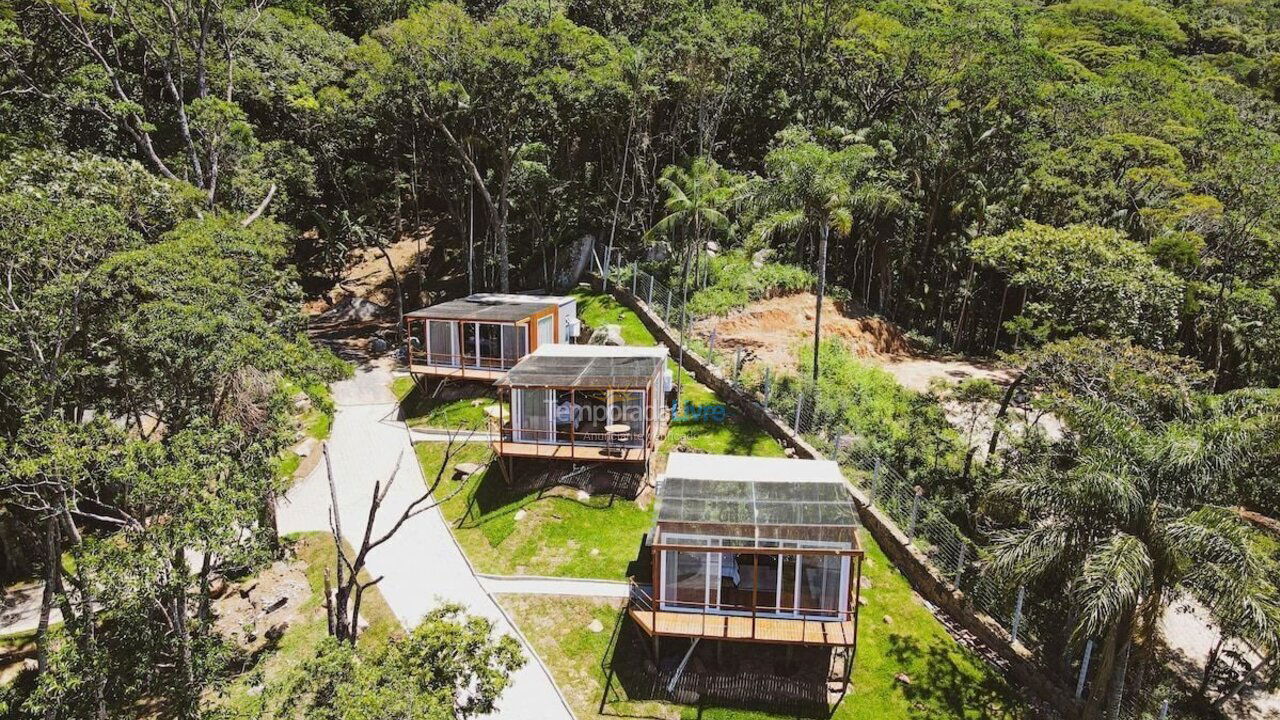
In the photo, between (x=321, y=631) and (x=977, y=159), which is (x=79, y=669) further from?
(x=977, y=159)

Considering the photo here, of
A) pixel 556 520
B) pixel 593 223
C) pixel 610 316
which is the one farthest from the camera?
pixel 593 223

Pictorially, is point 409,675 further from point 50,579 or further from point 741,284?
point 741,284

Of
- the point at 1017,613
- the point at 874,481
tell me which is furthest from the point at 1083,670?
the point at 874,481

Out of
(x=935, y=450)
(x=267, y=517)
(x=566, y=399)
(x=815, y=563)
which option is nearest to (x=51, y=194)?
(x=267, y=517)

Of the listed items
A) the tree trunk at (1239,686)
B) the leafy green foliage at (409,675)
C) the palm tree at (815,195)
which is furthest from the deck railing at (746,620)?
the palm tree at (815,195)

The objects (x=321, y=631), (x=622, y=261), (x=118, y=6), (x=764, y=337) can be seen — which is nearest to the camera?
(x=321, y=631)

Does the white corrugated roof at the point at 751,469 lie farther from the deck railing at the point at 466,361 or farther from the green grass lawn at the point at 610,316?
the green grass lawn at the point at 610,316
